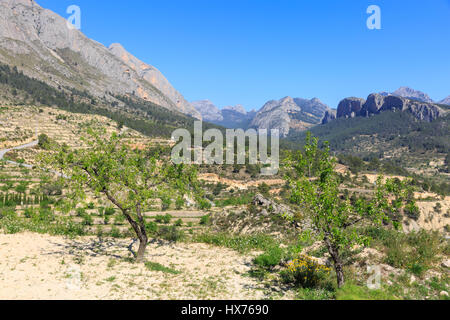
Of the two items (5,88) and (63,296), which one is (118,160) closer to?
(63,296)

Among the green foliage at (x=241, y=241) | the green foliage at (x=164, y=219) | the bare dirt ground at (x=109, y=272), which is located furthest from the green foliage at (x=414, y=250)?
the green foliage at (x=164, y=219)

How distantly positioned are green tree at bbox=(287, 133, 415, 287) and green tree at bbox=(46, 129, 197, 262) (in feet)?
18.0

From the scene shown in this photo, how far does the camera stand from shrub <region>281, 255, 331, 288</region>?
9969 millimetres

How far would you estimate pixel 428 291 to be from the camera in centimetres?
888

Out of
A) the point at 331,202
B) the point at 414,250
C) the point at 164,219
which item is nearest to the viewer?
the point at 331,202

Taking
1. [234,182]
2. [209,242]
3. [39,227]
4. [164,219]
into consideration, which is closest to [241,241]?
[209,242]

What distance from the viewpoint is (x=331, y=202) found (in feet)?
27.2

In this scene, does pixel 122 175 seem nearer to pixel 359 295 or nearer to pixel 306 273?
pixel 306 273

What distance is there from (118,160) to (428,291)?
41.9 ft

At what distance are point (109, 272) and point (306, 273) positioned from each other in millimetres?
7329

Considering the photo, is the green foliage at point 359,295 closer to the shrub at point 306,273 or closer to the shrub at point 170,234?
the shrub at point 306,273

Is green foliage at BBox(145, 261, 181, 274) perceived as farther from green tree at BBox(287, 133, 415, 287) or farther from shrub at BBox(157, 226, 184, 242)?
green tree at BBox(287, 133, 415, 287)

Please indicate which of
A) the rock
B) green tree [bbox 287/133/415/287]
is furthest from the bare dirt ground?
the rock
